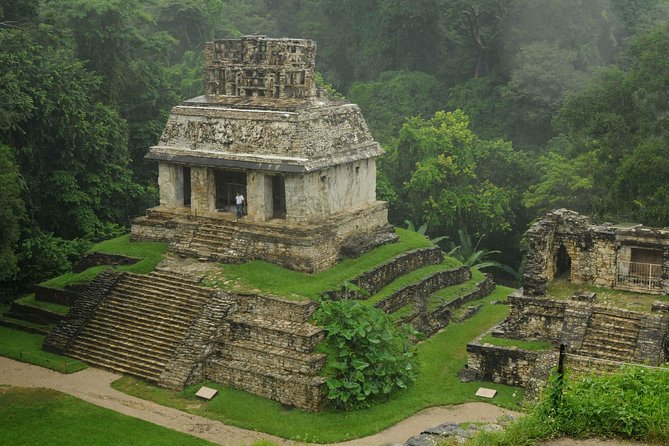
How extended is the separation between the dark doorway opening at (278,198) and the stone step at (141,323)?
467 cm

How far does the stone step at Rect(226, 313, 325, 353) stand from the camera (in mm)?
21828

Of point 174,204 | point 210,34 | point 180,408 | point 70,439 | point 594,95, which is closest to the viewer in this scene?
point 70,439

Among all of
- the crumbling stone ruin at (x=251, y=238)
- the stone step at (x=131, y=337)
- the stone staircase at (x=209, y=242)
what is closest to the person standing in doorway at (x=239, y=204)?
the crumbling stone ruin at (x=251, y=238)

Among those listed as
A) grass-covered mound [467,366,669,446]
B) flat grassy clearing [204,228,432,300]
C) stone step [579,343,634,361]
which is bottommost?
stone step [579,343,634,361]

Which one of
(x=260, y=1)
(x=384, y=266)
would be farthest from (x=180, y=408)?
(x=260, y=1)

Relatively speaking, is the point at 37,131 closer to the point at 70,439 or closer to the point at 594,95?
the point at 70,439

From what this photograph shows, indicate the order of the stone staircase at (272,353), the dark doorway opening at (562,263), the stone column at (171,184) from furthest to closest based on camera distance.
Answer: the stone column at (171,184)
the dark doorway opening at (562,263)
the stone staircase at (272,353)

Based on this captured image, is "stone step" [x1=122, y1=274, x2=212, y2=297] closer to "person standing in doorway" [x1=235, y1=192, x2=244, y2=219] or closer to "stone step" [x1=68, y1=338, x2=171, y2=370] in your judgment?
"stone step" [x1=68, y1=338, x2=171, y2=370]

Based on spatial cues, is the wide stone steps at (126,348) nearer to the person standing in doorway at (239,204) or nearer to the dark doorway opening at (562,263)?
the person standing in doorway at (239,204)

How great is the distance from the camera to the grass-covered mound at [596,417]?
13.0m

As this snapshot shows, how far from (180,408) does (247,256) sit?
5284 mm

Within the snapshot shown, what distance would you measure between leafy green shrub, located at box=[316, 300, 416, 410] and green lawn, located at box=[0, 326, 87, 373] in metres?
6.00

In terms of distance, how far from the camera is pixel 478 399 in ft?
70.3

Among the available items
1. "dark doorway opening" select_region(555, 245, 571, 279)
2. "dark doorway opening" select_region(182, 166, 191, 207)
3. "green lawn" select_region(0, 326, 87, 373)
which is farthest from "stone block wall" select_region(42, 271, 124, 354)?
"dark doorway opening" select_region(555, 245, 571, 279)
